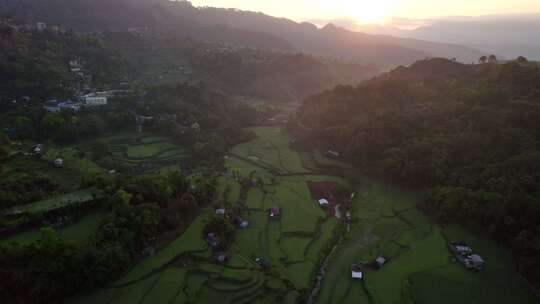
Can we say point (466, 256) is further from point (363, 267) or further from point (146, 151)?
point (146, 151)

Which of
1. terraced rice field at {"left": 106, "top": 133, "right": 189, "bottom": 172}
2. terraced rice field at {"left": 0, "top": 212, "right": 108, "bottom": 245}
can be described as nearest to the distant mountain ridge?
terraced rice field at {"left": 106, "top": 133, "right": 189, "bottom": 172}

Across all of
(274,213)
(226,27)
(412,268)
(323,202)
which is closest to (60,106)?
(274,213)

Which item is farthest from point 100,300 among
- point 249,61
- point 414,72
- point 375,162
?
point 249,61

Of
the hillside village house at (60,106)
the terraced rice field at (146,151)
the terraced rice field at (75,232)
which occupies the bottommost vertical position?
the terraced rice field at (146,151)

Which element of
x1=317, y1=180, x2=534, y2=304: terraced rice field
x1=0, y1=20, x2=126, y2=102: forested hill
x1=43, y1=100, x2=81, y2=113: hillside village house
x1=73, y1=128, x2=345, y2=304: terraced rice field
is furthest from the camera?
x1=0, y1=20, x2=126, y2=102: forested hill

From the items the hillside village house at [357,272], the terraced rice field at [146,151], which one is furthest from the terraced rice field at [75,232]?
the hillside village house at [357,272]

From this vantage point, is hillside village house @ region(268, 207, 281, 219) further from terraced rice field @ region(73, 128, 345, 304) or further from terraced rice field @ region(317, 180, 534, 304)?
terraced rice field @ region(317, 180, 534, 304)

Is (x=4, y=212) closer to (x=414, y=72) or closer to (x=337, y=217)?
(x=337, y=217)

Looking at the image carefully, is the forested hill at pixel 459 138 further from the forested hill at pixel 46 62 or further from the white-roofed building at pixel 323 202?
the forested hill at pixel 46 62
